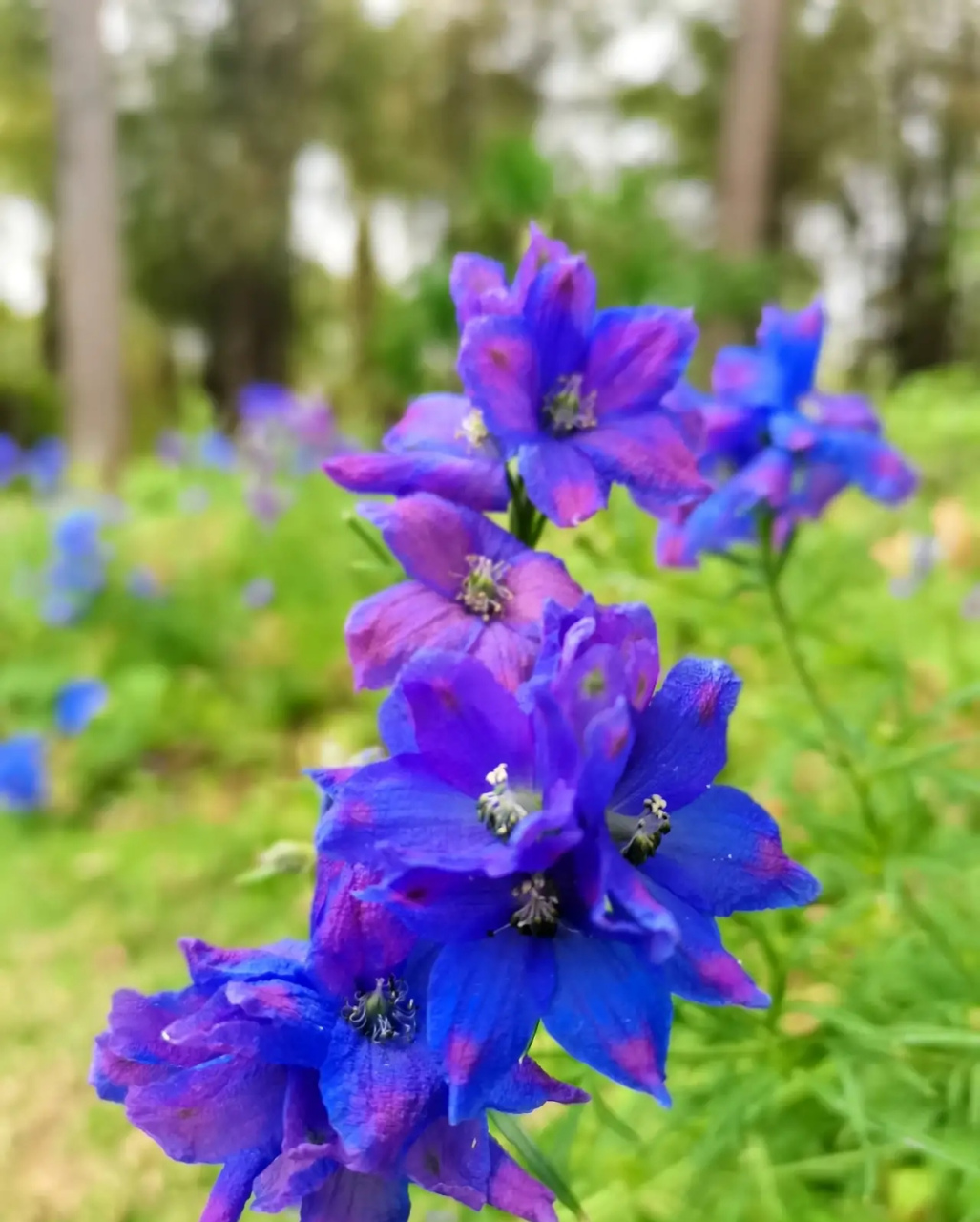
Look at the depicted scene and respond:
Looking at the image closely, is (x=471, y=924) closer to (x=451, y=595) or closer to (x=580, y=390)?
(x=451, y=595)

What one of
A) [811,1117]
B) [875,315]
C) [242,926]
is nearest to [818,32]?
[875,315]

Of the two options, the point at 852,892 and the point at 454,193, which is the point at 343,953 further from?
the point at 454,193

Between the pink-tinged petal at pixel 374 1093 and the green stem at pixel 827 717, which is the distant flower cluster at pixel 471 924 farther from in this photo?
the green stem at pixel 827 717

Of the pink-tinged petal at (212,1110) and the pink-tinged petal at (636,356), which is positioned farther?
the pink-tinged petal at (636,356)

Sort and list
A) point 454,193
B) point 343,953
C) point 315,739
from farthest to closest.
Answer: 1. point 454,193
2. point 315,739
3. point 343,953

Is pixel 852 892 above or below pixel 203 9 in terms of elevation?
below

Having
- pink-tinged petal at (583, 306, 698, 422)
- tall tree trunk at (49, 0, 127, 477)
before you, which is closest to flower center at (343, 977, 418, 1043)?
pink-tinged petal at (583, 306, 698, 422)

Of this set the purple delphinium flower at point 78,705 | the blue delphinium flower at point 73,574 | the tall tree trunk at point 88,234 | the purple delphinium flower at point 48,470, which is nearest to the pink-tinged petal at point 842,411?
the purple delphinium flower at point 78,705
